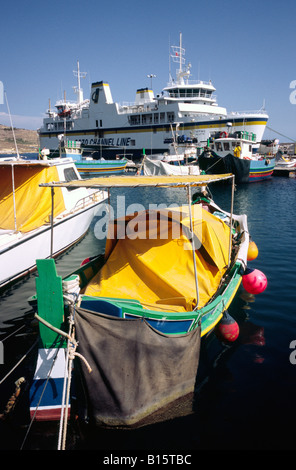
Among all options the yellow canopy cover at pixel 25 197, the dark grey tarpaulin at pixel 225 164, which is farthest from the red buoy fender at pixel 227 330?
the dark grey tarpaulin at pixel 225 164

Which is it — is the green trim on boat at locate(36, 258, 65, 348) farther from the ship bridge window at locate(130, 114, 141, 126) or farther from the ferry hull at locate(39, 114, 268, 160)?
the ship bridge window at locate(130, 114, 141, 126)

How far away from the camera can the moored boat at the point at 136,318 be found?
4762 millimetres

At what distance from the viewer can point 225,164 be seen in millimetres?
33469

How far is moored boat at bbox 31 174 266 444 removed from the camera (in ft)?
15.6

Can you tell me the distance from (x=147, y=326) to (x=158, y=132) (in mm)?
48344

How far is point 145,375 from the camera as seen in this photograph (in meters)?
5.01

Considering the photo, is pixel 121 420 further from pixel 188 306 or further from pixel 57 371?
pixel 188 306

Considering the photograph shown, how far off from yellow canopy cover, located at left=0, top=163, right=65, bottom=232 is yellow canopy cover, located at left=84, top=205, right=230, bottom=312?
18.3 feet

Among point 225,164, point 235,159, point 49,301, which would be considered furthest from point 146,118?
point 49,301

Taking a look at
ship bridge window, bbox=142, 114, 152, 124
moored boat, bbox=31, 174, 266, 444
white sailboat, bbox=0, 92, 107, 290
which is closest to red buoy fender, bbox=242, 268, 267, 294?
moored boat, bbox=31, 174, 266, 444

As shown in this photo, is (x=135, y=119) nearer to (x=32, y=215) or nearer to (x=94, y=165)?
(x=94, y=165)

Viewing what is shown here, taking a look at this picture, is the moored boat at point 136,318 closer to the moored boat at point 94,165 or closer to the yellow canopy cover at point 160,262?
the yellow canopy cover at point 160,262

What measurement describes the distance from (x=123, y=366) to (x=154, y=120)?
50401 mm

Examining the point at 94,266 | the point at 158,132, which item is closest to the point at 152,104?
the point at 158,132
